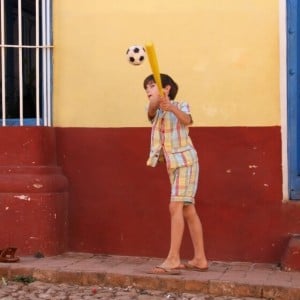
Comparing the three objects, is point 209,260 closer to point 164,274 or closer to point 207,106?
point 164,274

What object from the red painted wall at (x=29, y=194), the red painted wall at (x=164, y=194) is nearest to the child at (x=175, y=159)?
the red painted wall at (x=164, y=194)

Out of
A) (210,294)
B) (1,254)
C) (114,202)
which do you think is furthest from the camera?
(114,202)

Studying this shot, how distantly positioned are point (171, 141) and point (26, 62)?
173cm

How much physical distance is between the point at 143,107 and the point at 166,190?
29.0 inches

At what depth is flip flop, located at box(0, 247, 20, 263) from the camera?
218 inches

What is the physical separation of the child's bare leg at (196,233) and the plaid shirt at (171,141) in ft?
1.19

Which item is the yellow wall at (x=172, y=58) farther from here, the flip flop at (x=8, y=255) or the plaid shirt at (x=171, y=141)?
the flip flop at (x=8, y=255)

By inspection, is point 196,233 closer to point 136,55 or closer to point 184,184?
point 184,184

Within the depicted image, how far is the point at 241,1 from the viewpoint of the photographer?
568 cm

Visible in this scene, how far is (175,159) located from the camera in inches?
202

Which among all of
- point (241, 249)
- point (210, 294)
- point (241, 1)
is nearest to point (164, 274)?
point (210, 294)

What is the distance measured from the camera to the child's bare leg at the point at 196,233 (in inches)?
205

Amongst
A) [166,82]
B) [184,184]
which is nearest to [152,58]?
[166,82]

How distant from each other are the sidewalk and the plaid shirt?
851mm
